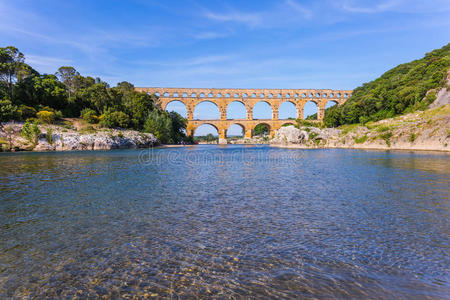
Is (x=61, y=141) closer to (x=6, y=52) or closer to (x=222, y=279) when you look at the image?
(x=6, y=52)

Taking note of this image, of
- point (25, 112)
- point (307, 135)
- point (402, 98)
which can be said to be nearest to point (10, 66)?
point (25, 112)

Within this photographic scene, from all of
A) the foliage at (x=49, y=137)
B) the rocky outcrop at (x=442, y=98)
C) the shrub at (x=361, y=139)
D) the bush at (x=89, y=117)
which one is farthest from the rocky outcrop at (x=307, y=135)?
the foliage at (x=49, y=137)

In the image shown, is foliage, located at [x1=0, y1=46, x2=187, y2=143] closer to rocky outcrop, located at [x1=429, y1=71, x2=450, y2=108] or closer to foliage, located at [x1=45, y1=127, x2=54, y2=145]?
foliage, located at [x1=45, y1=127, x2=54, y2=145]

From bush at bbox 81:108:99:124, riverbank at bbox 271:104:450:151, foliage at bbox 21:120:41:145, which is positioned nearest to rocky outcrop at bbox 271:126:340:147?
riverbank at bbox 271:104:450:151

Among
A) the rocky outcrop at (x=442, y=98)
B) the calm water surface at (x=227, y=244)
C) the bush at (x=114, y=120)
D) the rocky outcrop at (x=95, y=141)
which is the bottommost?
the calm water surface at (x=227, y=244)

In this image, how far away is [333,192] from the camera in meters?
8.13

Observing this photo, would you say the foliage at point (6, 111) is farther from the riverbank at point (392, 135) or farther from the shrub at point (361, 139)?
the shrub at point (361, 139)

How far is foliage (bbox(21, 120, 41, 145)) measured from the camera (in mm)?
35188

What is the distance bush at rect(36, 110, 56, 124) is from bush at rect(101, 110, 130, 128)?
7.08 metres

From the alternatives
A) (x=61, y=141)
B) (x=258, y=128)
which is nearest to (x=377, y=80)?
(x=258, y=128)

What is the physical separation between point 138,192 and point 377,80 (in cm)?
8903

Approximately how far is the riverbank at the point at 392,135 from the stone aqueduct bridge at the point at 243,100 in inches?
1233

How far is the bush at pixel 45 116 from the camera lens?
39.8 m

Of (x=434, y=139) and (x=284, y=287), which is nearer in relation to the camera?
(x=284, y=287)
